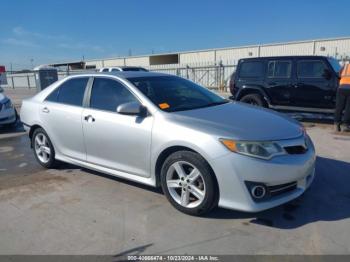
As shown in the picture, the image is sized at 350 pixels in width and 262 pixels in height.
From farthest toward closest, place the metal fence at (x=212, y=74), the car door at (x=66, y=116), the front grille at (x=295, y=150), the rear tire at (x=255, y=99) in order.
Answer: the metal fence at (x=212, y=74)
the rear tire at (x=255, y=99)
the car door at (x=66, y=116)
the front grille at (x=295, y=150)

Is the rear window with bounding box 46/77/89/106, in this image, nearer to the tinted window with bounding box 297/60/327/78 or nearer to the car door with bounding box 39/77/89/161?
A: the car door with bounding box 39/77/89/161

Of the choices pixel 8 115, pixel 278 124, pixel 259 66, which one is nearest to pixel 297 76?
pixel 259 66

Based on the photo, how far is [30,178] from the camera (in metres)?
5.29

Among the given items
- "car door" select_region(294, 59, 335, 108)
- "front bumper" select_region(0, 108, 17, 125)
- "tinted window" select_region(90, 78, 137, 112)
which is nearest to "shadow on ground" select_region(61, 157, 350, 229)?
"tinted window" select_region(90, 78, 137, 112)

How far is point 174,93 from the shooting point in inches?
182

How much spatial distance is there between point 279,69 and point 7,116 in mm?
7716

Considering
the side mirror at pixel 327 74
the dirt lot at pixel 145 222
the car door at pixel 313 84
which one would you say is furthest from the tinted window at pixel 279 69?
the dirt lot at pixel 145 222

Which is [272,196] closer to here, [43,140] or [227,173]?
[227,173]

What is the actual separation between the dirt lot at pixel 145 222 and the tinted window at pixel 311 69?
4.63 metres

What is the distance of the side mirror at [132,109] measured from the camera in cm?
408

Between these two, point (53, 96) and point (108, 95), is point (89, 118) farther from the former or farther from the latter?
point (53, 96)

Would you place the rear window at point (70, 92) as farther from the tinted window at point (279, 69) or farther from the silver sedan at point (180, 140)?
the tinted window at point (279, 69)

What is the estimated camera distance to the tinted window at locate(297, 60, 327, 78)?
9055 millimetres

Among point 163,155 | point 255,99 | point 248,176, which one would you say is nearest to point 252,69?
point 255,99
